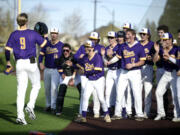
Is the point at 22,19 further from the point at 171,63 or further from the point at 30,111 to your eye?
the point at 171,63

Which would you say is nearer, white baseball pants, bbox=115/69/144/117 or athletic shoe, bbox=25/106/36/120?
athletic shoe, bbox=25/106/36/120

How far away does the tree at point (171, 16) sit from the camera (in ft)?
69.8

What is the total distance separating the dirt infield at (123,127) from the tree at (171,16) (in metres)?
13.5

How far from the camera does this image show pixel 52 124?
7.72m

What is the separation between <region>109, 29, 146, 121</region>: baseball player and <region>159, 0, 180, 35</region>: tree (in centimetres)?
1282

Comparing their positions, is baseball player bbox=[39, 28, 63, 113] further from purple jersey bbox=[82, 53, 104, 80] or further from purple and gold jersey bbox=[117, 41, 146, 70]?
purple and gold jersey bbox=[117, 41, 146, 70]

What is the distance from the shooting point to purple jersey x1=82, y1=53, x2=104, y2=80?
27.2 feet

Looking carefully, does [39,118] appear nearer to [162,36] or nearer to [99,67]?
[99,67]

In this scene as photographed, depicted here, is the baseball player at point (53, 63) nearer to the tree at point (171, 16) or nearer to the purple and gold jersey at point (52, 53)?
the purple and gold jersey at point (52, 53)

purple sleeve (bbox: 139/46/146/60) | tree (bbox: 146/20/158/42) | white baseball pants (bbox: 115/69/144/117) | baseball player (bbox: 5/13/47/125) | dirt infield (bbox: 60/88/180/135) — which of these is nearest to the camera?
dirt infield (bbox: 60/88/180/135)

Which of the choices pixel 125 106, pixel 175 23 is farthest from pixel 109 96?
pixel 175 23

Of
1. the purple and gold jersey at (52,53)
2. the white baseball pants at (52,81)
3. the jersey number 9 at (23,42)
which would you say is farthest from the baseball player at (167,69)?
the jersey number 9 at (23,42)

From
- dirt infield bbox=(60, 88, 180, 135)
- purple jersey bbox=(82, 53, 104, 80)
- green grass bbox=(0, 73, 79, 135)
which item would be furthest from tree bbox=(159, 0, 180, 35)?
purple jersey bbox=(82, 53, 104, 80)

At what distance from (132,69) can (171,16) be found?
49.8ft
